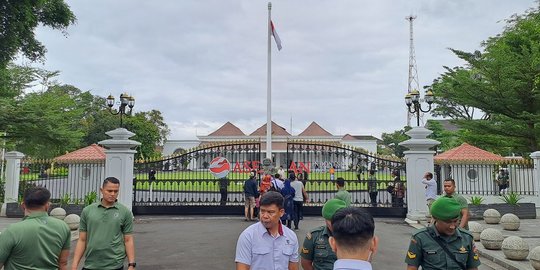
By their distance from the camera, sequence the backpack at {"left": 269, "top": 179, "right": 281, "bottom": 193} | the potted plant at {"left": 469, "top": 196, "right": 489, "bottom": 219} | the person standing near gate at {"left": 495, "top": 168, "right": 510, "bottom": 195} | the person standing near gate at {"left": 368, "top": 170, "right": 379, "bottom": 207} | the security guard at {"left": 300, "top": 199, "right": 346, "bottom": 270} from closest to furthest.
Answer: the security guard at {"left": 300, "top": 199, "right": 346, "bottom": 270} < the backpack at {"left": 269, "top": 179, "right": 281, "bottom": 193} < the potted plant at {"left": 469, "top": 196, "right": 489, "bottom": 219} < the person standing near gate at {"left": 368, "top": 170, "right": 379, "bottom": 207} < the person standing near gate at {"left": 495, "top": 168, "right": 510, "bottom": 195}

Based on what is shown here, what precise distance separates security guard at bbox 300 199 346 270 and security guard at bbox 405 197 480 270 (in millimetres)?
665

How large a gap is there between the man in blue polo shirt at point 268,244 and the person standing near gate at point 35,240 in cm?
171

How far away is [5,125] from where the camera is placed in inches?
599

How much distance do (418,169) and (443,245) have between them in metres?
9.97

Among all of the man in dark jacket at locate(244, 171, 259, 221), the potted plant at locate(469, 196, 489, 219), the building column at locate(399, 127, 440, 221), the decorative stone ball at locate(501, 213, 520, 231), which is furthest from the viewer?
the potted plant at locate(469, 196, 489, 219)

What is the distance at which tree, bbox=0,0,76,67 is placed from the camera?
11.9 m

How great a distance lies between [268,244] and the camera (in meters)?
2.85

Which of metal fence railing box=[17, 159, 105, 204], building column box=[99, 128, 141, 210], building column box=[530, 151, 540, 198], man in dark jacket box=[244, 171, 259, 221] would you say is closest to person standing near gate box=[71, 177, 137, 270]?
man in dark jacket box=[244, 171, 259, 221]

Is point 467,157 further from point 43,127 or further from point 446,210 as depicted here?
point 43,127

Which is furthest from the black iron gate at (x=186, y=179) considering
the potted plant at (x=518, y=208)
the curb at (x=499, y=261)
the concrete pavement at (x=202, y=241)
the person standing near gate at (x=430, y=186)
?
the potted plant at (x=518, y=208)

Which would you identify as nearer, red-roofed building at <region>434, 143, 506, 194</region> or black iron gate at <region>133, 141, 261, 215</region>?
black iron gate at <region>133, 141, 261, 215</region>

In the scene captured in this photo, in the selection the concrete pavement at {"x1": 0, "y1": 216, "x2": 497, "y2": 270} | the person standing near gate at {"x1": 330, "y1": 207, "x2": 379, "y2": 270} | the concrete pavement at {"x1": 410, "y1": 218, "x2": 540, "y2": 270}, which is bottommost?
the concrete pavement at {"x1": 0, "y1": 216, "x2": 497, "y2": 270}

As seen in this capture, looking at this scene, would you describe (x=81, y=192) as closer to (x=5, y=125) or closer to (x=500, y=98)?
(x=5, y=125)

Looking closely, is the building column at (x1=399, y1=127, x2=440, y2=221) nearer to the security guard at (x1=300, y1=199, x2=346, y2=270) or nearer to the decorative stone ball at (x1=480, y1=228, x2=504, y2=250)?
the decorative stone ball at (x1=480, y1=228, x2=504, y2=250)
